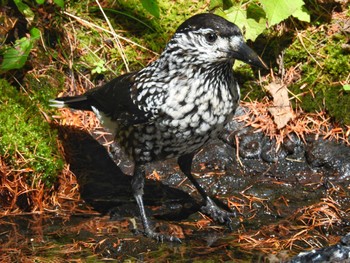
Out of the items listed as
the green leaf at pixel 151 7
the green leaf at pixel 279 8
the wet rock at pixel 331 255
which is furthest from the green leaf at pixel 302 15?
the wet rock at pixel 331 255

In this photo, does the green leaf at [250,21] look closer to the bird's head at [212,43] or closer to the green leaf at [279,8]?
the green leaf at [279,8]

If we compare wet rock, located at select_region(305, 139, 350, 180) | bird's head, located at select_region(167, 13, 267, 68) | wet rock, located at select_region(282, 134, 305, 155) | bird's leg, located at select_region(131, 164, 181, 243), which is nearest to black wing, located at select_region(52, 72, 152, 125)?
bird's leg, located at select_region(131, 164, 181, 243)

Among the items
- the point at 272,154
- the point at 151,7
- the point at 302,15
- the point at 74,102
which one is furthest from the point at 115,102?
the point at 302,15

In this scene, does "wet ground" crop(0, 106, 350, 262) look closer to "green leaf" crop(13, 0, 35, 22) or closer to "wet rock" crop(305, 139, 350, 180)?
"wet rock" crop(305, 139, 350, 180)

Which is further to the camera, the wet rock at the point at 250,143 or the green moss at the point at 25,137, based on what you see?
the wet rock at the point at 250,143

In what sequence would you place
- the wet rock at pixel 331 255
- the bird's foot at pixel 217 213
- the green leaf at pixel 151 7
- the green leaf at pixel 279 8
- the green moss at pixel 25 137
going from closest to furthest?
the wet rock at pixel 331 255 → the bird's foot at pixel 217 213 → the green moss at pixel 25 137 → the green leaf at pixel 279 8 → the green leaf at pixel 151 7

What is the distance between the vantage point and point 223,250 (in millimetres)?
Result: 4902

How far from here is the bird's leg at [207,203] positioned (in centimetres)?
532

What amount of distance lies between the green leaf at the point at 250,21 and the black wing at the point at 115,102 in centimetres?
111

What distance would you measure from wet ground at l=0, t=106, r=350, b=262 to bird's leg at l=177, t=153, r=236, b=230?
0.04 m

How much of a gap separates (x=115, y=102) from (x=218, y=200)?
99 cm

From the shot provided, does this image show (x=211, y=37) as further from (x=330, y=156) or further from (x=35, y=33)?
(x=35, y=33)

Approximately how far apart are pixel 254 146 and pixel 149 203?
3.02ft

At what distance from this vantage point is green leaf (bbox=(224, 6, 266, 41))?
611 cm
